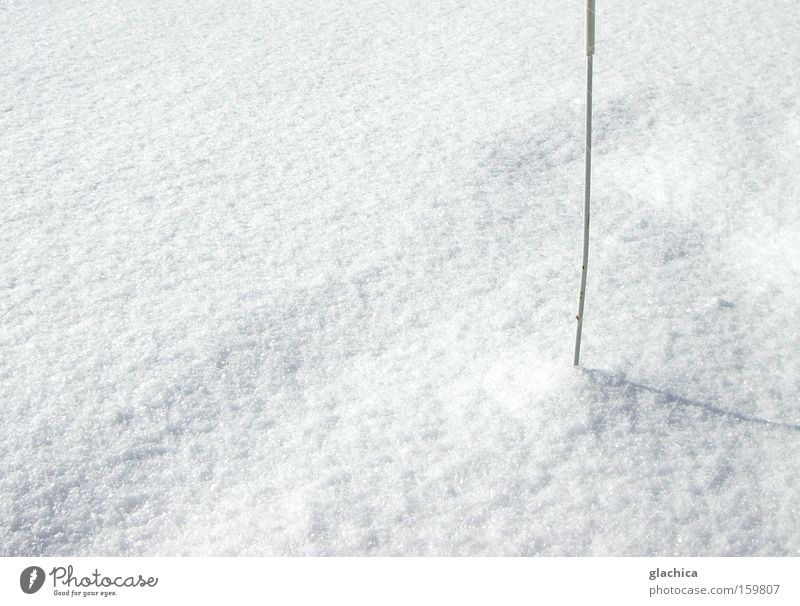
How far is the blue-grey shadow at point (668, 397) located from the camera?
112 cm

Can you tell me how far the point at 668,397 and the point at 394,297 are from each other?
Answer: 0.48 m

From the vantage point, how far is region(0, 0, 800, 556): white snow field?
1021 mm

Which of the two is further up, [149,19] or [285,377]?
[149,19]

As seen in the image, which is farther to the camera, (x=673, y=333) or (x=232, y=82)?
(x=232, y=82)

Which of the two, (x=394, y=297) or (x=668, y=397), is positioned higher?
(x=394, y=297)

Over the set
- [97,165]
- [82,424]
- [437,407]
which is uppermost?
[97,165]

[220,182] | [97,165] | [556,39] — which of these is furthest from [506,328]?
[556,39]

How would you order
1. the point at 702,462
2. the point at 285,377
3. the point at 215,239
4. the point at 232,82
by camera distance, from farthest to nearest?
the point at 232,82
the point at 215,239
the point at 285,377
the point at 702,462

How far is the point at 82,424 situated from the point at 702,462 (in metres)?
0.89

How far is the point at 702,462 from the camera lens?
1.07 m

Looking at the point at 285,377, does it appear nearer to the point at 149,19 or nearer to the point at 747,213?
the point at 747,213

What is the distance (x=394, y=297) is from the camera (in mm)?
1346

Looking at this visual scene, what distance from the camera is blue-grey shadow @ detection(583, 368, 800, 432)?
1.12 meters
